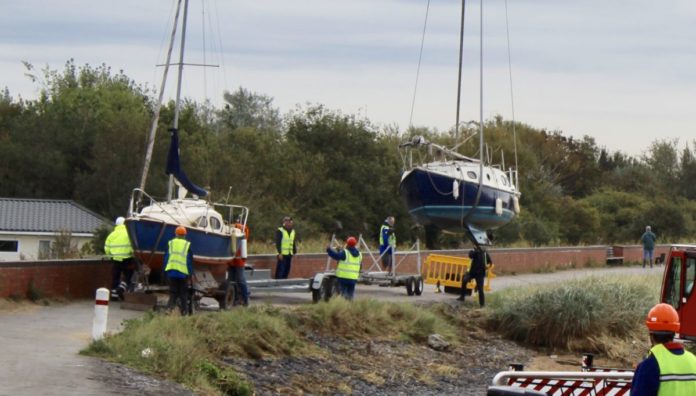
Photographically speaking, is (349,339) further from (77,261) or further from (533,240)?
(533,240)

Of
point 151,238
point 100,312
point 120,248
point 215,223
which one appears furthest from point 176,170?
point 100,312

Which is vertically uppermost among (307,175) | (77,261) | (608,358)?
(307,175)

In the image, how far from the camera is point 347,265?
2625cm

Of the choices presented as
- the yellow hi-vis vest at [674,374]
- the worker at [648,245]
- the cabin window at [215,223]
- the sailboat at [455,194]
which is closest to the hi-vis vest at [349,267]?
the cabin window at [215,223]

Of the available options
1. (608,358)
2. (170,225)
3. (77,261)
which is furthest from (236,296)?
(608,358)

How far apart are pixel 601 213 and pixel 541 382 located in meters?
65.4

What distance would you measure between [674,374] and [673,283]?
16.9 m

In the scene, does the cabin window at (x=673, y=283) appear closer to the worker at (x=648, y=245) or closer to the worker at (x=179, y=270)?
the worker at (x=179, y=270)

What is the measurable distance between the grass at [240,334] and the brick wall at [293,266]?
4633mm

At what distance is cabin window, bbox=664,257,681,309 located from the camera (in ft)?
83.0

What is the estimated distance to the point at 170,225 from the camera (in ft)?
83.2

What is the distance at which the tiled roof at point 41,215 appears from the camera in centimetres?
5403

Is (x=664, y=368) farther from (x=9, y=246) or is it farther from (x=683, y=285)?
(x=9, y=246)

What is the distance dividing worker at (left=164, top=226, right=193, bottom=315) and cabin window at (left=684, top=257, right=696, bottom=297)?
10.2 metres
